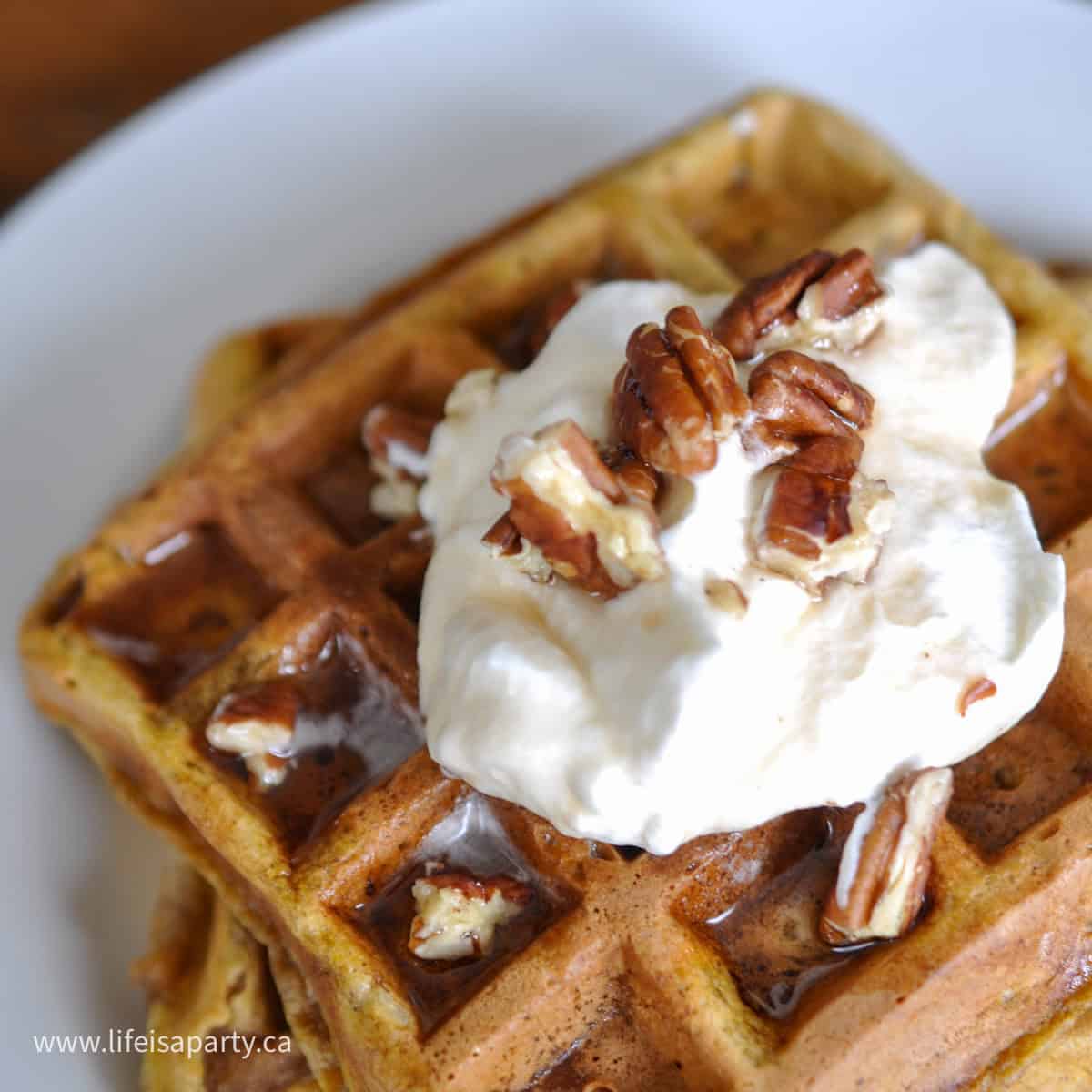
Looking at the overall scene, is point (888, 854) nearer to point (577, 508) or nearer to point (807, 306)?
point (577, 508)

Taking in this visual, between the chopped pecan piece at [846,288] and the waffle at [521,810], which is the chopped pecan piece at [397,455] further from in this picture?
the chopped pecan piece at [846,288]

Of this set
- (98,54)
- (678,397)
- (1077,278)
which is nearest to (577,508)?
(678,397)

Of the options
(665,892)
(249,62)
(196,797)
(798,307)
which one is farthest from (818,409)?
(249,62)

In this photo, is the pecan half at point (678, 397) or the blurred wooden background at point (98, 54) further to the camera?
the blurred wooden background at point (98, 54)

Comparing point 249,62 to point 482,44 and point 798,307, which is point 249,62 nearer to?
point 482,44

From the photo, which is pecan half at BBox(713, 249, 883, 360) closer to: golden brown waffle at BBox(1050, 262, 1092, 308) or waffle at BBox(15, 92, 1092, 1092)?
waffle at BBox(15, 92, 1092, 1092)

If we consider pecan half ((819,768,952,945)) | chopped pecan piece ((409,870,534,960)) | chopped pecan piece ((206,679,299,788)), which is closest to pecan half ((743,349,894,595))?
pecan half ((819,768,952,945))

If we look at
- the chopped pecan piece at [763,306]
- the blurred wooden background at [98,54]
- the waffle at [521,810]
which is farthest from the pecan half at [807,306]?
the blurred wooden background at [98,54]
